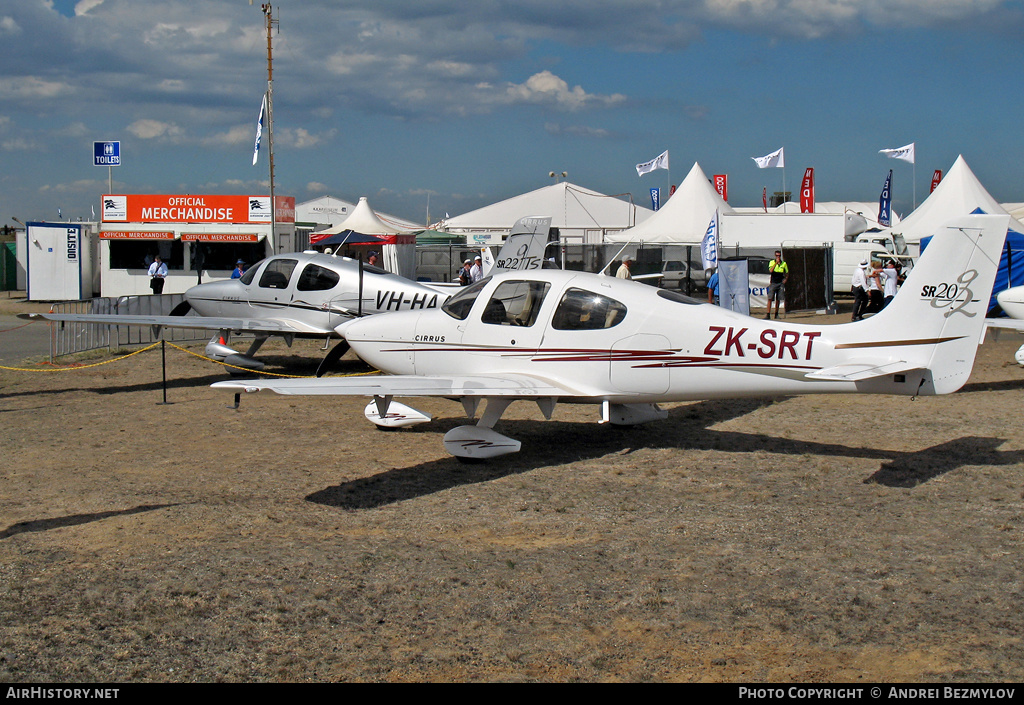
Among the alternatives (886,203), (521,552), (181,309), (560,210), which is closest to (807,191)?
(886,203)

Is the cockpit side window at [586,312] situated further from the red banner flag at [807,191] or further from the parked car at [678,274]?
the red banner flag at [807,191]

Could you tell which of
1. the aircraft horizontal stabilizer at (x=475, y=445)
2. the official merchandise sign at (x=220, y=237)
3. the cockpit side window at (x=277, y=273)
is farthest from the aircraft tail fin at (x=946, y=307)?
→ the official merchandise sign at (x=220, y=237)

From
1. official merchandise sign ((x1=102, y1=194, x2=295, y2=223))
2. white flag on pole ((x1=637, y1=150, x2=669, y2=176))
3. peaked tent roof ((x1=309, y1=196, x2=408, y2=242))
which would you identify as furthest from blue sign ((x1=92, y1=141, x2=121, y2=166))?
white flag on pole ((x1=637, y1=150, x2=669, y2=176))

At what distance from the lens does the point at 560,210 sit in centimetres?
5512

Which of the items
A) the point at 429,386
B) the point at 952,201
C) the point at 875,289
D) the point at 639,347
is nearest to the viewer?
the point at 429,386

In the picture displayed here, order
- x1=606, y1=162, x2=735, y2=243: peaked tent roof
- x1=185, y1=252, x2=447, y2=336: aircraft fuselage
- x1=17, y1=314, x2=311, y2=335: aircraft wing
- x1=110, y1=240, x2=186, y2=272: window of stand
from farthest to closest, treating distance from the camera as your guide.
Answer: x1=606, y1=162, x2=735, y2=243: peaked tent roof < x1=110, y1=240, x2=186, y2=272: window of stand < x1=185, y1=252, x2=447, y2=336: aircraft fuselage < x1=17, y1=314, x2=311, y2=335: aircraft wing

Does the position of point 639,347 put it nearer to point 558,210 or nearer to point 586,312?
point 586,312

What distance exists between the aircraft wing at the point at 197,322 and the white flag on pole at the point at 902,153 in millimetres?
38322

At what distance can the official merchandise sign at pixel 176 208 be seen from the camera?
3159 centimetres

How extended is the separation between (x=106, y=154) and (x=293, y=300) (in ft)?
75.8

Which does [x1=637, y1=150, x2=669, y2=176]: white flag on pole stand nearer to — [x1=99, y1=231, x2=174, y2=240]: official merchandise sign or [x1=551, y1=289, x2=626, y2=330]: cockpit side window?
[x1=99, y1=231, x2=174, y2=240]: official merchandise sign

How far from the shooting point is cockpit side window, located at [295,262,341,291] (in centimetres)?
1527

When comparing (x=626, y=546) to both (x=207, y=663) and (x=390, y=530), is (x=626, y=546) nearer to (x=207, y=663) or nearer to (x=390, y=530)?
(x=390, y=530)
